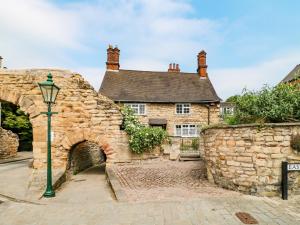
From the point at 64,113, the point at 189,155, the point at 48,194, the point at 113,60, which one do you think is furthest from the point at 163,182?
the point at 113,60

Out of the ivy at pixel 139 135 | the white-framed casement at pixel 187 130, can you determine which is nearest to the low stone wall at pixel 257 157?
the ivy at pixel 139 135

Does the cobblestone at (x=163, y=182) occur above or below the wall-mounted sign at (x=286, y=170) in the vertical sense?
below

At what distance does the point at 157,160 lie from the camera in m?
12.3

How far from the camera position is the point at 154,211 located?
5297mm

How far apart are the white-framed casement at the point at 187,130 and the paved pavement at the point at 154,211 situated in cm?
1637

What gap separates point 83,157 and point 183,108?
1142cm

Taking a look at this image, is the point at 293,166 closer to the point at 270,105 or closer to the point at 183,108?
the point at 270,105

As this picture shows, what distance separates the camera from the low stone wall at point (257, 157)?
6.28m

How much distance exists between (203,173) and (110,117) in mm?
4463

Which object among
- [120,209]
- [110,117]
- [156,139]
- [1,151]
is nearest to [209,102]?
[156,139]

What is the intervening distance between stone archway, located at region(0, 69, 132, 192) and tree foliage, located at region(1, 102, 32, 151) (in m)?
16.6

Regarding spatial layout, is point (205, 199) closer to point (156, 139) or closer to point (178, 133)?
point (156, 139)

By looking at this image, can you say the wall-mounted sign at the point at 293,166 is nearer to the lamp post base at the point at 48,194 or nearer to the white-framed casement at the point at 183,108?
the lamp post base at the point at 48,194

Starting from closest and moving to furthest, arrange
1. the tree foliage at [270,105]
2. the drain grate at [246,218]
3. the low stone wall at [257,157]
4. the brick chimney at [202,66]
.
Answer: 1. the drain grate at [246,218]
2. the low stone wall at [257,157]
3. the tree foliage at [270,105]
4. the brick chimney at [202,66]
